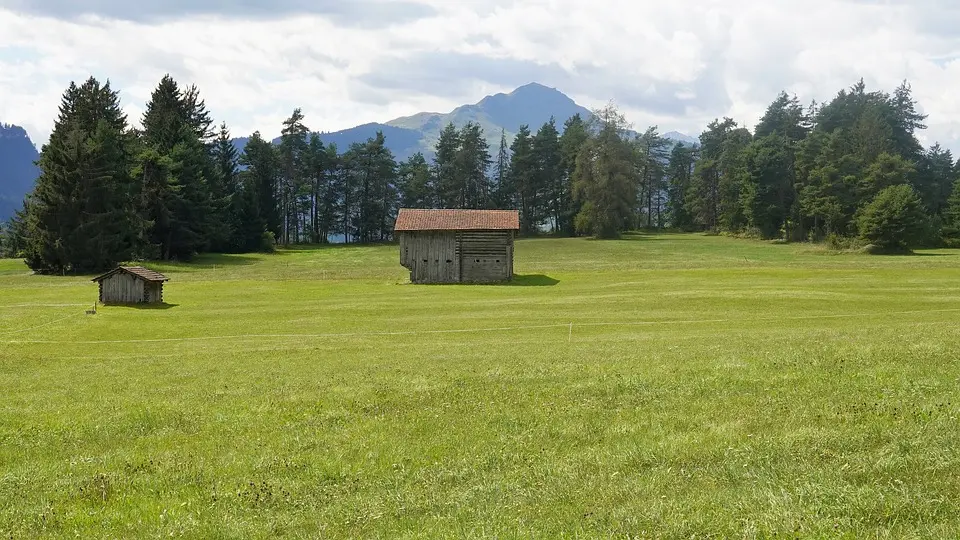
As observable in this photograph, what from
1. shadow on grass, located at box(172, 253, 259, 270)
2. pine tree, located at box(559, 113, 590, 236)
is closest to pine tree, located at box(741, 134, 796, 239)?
pine tree, located at box(559, 113, 590, 236)

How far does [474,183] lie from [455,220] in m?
73.3

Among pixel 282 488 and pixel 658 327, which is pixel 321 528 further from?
pixel 658 327

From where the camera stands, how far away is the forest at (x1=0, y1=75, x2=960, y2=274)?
72125 millimetres

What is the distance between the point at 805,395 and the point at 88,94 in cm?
9602

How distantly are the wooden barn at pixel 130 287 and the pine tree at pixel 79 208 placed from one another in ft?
98.5

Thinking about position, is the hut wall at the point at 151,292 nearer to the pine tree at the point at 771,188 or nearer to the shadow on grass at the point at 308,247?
the shadow on grass at the point at 308,247

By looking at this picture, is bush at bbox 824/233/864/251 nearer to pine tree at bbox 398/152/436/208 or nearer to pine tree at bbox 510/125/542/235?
pine tree at bbox 510/125/542/235

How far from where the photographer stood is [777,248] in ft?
292

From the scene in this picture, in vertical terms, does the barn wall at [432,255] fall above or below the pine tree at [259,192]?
below

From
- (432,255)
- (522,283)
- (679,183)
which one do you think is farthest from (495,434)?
(679,183)

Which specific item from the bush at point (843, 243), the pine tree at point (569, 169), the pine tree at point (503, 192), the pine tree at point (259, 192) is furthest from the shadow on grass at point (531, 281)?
the pine tree at point (503, 192)

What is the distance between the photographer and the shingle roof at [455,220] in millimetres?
57250

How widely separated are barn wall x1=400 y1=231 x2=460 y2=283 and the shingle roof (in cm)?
62

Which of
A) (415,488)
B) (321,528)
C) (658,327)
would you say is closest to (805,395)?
(415,488)
